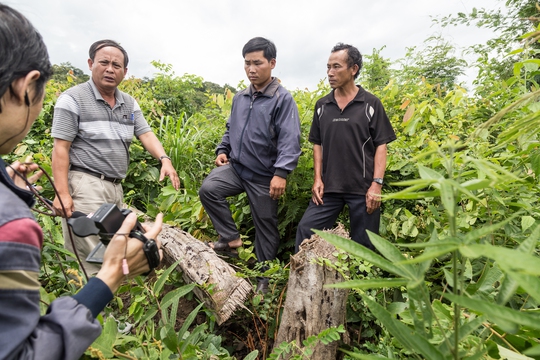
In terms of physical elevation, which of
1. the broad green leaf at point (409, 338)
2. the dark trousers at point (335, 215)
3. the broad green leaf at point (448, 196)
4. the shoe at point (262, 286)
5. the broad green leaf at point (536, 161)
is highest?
the broad green leaf at point (448, 196)

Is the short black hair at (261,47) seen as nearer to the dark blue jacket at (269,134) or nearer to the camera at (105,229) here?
the dark blue jacket at (269,134)

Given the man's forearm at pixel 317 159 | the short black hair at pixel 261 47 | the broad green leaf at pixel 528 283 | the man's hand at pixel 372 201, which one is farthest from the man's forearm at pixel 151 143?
the broad green leaf at pixel 528 283

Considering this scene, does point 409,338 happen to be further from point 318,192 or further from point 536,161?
point 318,192

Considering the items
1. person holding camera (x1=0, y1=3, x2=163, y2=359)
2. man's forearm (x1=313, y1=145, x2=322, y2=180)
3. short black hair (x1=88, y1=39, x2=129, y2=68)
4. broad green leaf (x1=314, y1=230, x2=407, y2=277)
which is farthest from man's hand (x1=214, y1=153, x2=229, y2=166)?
broad green leaf (x1=314, y1=230, x2=407, y2=277)

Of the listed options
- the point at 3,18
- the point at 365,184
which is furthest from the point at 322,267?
the point at 3,18

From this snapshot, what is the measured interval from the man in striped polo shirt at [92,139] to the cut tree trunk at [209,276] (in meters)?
0.68

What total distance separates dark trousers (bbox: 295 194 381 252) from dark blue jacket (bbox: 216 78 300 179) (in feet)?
1.44

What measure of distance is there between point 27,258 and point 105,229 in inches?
13.1

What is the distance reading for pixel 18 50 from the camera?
0.96 meters

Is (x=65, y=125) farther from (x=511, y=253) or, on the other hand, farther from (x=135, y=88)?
(x=135, y=88)

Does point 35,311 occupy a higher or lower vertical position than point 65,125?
lower

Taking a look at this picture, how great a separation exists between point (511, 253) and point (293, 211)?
9.48 feet

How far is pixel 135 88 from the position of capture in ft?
25.4

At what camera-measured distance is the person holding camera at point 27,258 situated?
81cm
